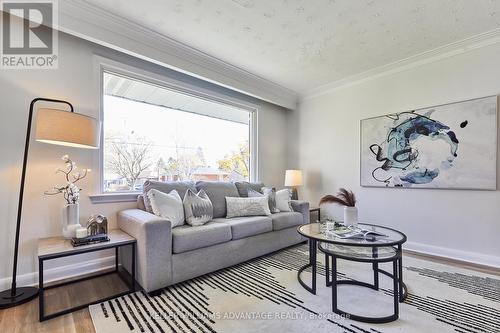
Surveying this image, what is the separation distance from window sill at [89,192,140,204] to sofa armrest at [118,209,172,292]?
0.66 m

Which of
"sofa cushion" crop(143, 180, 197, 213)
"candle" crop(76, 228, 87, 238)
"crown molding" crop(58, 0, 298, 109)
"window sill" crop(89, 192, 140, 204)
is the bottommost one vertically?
"candle" crop(76, 228, 87, 238)

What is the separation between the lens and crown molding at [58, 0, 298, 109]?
219 cm

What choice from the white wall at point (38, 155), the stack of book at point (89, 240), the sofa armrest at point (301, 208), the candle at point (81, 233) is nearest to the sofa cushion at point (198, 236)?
the stack of book at point (89, 240)

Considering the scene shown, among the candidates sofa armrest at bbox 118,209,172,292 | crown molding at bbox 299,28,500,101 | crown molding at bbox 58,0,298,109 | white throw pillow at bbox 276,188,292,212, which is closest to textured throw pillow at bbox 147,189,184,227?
sofa armrest at bbox 118,209,172,292

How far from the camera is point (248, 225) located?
271cm

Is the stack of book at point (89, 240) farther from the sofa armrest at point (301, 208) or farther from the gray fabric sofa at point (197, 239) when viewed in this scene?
the sofa armrest at point (301, 208)

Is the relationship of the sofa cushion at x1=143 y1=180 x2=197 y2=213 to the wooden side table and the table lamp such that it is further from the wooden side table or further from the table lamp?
the table lamp

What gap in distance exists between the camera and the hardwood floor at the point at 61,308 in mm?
1574

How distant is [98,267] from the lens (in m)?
2.47

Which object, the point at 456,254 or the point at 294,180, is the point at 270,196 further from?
the point at 456,254

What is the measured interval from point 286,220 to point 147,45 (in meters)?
2.64

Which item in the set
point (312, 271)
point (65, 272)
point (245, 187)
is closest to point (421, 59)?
point (245, 187)

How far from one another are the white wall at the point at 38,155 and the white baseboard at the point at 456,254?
358 centimetres

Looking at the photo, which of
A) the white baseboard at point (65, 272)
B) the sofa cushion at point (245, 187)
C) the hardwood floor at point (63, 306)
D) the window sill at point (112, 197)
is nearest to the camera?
the hardwood floor at point (63, 306)
